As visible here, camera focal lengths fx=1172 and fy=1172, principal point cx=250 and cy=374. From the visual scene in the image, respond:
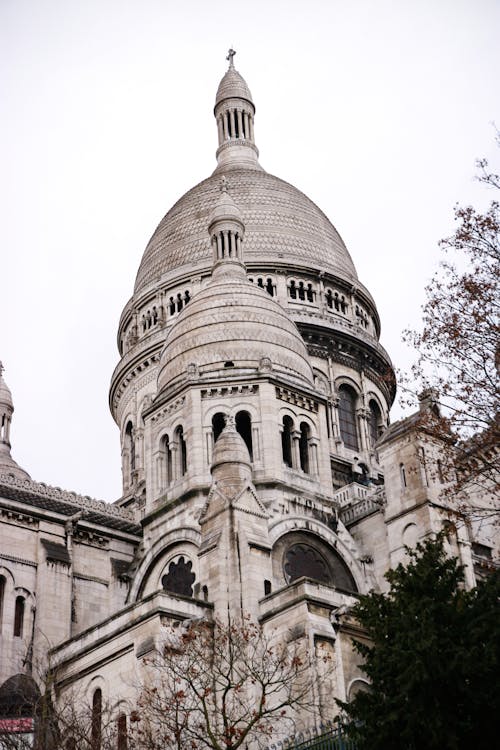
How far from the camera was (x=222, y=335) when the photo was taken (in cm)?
5006

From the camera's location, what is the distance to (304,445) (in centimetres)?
4831

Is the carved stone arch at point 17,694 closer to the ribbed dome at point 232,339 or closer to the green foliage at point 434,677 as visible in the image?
the ribbed dome at point 232,339

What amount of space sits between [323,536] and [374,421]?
21682mm

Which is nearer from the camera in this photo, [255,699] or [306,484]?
[255,699]

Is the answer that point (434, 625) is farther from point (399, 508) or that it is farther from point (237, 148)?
point (237, 148)

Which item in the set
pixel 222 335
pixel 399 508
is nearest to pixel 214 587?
pixel 399 508

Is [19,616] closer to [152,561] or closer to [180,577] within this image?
[152,561]

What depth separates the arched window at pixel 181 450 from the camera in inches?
1870

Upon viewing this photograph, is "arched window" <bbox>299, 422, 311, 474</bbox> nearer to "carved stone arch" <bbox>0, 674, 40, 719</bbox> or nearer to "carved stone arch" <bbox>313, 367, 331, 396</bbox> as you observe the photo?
"carved stone arch" <bbox>0, 674, 40, 719</bbox>

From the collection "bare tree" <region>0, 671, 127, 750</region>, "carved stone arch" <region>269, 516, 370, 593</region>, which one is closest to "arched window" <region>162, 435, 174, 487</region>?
"carved stone arch" <region>269, 516, 370, 593</region>

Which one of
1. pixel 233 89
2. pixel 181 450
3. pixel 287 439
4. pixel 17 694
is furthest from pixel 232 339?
pixel 233 89

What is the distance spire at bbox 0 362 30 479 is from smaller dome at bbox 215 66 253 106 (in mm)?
29221

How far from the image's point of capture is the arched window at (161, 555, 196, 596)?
43.9m

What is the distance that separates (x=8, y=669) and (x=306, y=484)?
526 inches
